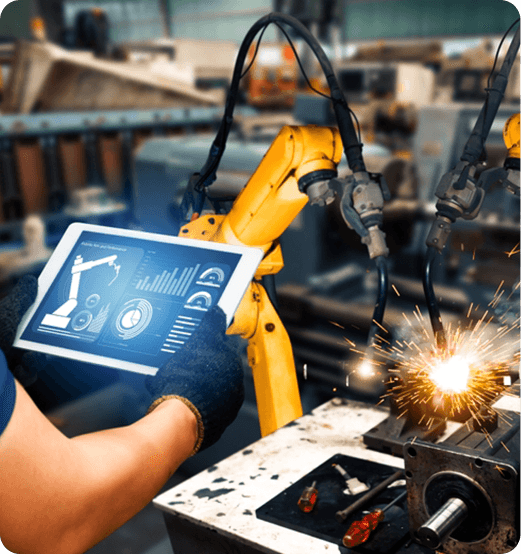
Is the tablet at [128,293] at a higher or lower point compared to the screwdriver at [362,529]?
higher

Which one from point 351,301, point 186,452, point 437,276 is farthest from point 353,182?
point 437,276

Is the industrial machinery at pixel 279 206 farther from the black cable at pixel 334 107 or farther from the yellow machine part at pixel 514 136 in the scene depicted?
the yellow machine part at pixel 514 136

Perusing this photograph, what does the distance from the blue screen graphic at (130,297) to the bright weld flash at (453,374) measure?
39 centimetres

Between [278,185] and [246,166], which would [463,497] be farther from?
[246,166]

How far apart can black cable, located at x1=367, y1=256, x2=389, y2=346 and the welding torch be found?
0.08 meters

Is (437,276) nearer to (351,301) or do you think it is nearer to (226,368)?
(351,301)

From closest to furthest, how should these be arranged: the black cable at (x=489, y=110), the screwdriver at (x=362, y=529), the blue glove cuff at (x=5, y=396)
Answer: the blue glove cuff at (x=5, y=396), the black cable at (x=489, y=110), the screwdriver at (x=362, y=529)

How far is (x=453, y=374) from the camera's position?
987mm

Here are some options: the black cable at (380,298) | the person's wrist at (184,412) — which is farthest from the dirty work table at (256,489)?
the black cable at (380,298)

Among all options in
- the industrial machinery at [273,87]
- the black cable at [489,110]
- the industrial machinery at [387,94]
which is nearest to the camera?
the black cable at [489,110]

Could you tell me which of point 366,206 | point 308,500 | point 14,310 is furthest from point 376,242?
point 14,310

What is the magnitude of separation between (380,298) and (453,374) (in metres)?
0.23

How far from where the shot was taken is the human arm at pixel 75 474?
658 mm

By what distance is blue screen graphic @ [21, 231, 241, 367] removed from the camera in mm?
881
